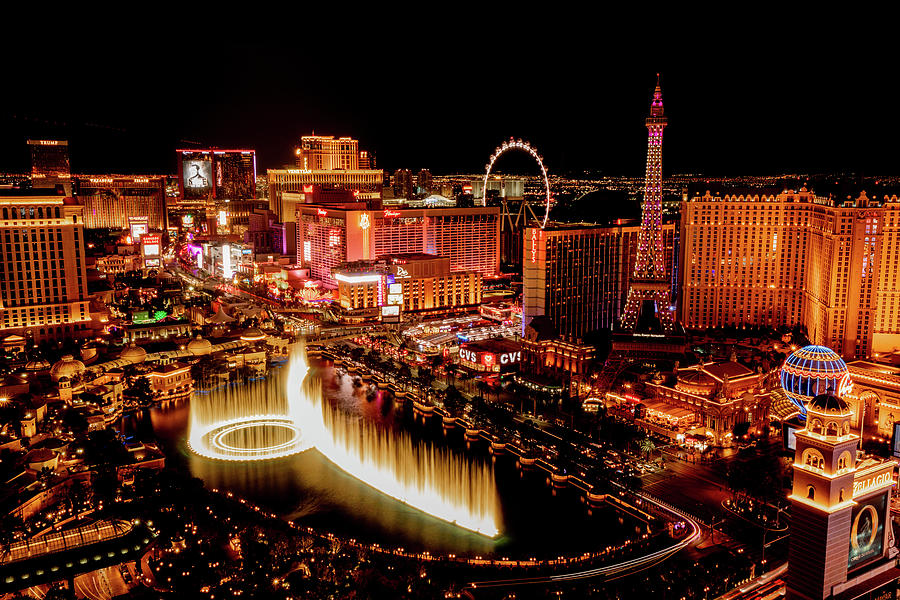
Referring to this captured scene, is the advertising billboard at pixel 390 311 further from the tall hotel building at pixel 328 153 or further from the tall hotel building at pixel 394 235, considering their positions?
the tall hotel building at pixel 328 153

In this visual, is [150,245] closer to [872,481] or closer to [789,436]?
[789,436]

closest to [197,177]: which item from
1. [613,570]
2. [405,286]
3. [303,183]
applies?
[303,183]

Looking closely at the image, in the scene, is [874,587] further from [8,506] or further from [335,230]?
[335,230]

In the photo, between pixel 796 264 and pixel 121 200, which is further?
pixel 121 200

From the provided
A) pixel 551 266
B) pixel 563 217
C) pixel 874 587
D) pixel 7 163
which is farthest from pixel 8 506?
pixel 563 217

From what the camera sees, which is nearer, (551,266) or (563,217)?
(551,266)

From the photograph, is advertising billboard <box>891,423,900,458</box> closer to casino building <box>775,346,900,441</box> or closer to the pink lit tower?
casino building <box>775,346,900,441</box>
